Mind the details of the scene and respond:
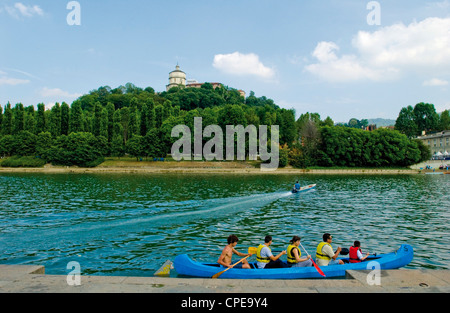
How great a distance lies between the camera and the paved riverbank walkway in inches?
393

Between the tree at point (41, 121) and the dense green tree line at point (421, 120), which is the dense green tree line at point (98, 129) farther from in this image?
the dense green tree line at point (421, 120)

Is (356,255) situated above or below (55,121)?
below

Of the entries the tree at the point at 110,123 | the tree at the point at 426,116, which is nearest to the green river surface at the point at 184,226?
the tree at the point at 110,123

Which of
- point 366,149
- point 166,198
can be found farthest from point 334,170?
point 166,198

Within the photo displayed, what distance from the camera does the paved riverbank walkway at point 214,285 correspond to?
998 centimetres

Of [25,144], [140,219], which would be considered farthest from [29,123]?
[140,219]

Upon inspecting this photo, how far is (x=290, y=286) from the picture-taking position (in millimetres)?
10617

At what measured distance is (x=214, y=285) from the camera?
1070 cm

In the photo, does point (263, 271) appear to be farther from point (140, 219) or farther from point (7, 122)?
point (7, 122)

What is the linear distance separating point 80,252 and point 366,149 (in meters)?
95.9

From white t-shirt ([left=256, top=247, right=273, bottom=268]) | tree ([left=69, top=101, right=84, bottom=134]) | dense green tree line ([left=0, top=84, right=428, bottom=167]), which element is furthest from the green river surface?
tree ([left=69, top=101, right=84, bottom=134])

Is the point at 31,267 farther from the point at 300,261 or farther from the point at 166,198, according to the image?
the point at 166,198

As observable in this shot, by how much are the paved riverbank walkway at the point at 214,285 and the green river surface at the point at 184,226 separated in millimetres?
3864

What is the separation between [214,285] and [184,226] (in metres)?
13.7
